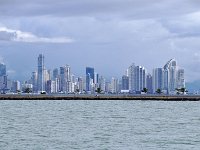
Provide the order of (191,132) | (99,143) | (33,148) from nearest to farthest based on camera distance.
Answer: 1. (33,148)
2. (99,143)
3. (191,132)

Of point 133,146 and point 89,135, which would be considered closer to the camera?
point 133,146

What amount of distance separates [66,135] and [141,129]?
436 inches

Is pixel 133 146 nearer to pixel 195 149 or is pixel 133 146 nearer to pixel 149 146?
pixel 149 146

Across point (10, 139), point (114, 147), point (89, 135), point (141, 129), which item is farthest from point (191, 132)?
point (10, 139)

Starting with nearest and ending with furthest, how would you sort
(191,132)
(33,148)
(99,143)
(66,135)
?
(33,148) → (99,143) → (66,135) → (191,132)

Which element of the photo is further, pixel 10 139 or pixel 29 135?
pixel 29 135

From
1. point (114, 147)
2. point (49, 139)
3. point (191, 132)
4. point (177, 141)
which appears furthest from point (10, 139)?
point (191, 132)

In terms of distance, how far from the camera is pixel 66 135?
55094 millimetres

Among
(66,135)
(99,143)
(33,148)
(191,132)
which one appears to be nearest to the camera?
(33,148)

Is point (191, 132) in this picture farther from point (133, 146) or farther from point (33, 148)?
point (33, 148)

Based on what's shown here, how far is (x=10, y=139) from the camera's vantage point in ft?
170

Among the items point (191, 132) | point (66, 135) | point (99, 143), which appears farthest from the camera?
point (191, 132)

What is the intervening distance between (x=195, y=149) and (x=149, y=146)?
387cm

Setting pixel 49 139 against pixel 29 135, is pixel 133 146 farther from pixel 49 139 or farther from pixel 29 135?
pixel 29 135
